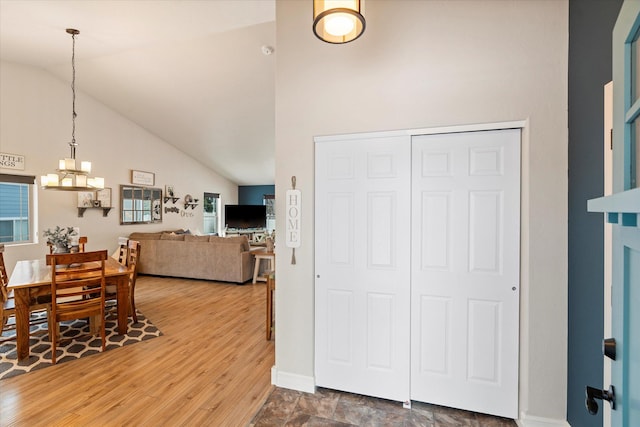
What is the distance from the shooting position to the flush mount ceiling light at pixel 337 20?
123 cm

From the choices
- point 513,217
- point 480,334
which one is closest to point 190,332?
point 480,334

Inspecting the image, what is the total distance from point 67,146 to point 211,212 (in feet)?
14.5

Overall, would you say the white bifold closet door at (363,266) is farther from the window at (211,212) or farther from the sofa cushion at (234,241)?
the window at (211,212)

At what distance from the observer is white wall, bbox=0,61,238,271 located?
464 centimetres

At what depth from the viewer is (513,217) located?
192 cm

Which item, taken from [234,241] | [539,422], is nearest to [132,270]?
[234,241]

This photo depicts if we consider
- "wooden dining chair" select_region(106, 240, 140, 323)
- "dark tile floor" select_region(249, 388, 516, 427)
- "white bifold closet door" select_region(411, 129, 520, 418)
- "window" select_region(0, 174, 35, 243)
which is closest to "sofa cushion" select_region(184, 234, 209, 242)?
"wooden dining chair" select_region(106, 240, 140, 323)

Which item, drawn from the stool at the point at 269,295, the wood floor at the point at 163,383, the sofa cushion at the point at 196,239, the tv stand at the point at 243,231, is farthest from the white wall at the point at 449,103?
the tv stand at the point at 243,231

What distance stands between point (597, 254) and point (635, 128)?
1.24m

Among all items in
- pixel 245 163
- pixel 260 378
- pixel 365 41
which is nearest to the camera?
pixel 365 41

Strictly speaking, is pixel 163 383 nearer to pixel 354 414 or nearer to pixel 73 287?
pixel 73 287

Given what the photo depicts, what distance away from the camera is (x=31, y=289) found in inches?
→ 107

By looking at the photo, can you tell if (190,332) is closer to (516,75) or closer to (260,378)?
(260,378)

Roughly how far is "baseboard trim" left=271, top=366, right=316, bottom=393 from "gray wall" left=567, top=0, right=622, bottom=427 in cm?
169
